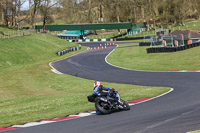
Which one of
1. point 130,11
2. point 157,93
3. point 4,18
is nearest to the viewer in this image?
point 157,93

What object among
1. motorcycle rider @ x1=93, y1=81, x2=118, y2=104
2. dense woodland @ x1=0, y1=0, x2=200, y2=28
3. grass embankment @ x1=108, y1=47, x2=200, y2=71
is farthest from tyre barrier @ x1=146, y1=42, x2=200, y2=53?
dense woodland @ x1=0, y1=0, x2=200, y2=28

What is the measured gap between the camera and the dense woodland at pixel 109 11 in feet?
325

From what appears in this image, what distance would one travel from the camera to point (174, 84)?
24.9 m

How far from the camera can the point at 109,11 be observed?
131m

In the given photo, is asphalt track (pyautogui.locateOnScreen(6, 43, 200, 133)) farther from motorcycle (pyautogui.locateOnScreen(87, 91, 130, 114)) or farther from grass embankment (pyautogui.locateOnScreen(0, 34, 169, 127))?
grass embankment (pyautogui.locateOnScreen(0, 34, 169, 127))

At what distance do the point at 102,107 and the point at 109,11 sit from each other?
119 m

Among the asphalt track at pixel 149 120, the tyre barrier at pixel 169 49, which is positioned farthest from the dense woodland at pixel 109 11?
the asphalt track at pixel 149 120

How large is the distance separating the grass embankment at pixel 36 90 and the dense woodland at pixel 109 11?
3461cm

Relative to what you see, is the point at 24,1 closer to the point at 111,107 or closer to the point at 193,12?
the point at 193,12

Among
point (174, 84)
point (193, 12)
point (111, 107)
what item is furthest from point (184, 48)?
point (193, 12)

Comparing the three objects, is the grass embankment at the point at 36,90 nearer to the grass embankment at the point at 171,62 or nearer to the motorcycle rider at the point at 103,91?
the motorcycle rider at the point at 103,91

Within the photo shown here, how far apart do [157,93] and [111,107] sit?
6294 mm

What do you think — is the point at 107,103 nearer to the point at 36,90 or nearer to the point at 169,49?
the point at 36,90

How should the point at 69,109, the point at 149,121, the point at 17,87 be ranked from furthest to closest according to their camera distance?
the point at 17,87, the point at 69,109, the point at 149,121
